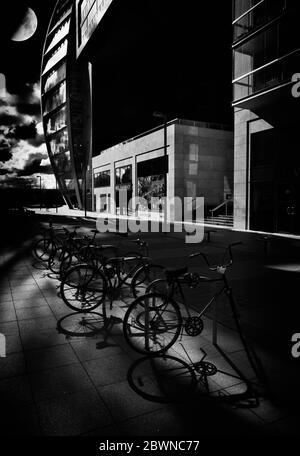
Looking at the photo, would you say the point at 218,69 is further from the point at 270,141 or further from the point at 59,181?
the point at 59,181

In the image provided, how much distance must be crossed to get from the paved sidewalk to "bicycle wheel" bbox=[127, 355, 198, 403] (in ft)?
0.20

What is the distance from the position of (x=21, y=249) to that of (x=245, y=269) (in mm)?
10220

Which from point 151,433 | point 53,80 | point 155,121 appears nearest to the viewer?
point 151,433

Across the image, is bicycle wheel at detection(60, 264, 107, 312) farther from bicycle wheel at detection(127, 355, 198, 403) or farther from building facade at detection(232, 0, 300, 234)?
building facade at detection(232, 0, 300, 234)

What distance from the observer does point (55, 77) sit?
73.8 meters

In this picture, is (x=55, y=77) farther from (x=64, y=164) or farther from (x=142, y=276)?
(x=142, y=276)

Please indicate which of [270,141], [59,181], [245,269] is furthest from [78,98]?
[245,269]

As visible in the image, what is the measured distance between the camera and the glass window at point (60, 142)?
71.1 metres

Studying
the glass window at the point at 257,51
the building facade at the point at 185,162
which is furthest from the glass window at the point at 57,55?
the glass window at the point at 257,51

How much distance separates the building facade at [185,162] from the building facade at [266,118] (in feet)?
26.3

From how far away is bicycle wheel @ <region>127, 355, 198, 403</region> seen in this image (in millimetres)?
3662

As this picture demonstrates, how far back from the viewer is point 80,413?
3.34 meters

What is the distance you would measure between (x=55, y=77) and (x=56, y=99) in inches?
198

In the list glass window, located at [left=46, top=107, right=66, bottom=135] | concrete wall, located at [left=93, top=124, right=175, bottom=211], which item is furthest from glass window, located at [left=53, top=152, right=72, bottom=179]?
concrete wall, located at [left=93, top=124, right=175, bottom=211]
